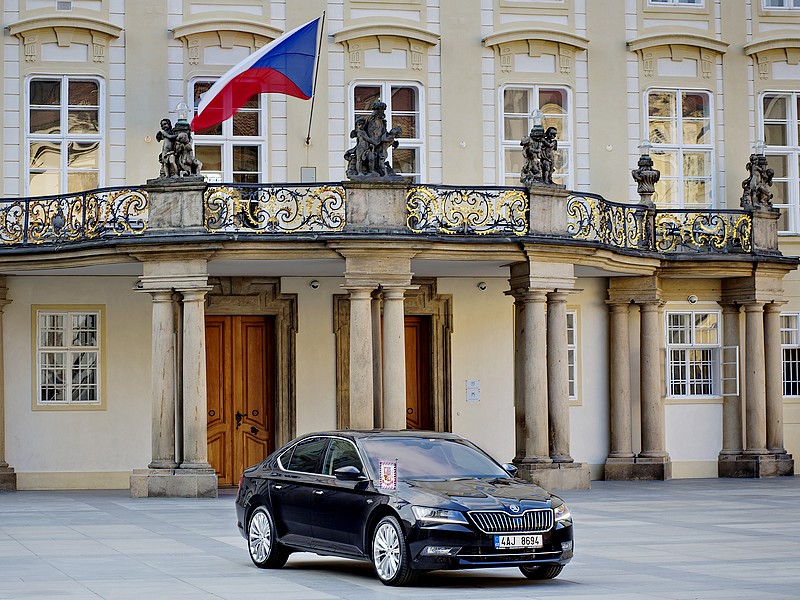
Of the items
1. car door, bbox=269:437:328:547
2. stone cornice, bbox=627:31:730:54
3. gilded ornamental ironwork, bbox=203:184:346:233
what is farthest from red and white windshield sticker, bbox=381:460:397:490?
stone cornice, bbox=627:31:730:54

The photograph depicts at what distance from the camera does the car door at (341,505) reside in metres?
13.1

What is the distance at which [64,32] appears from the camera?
85.9 ft

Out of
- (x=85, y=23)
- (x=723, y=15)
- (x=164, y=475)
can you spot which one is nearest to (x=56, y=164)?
(x=85, y=23)

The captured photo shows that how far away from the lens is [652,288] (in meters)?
27.4

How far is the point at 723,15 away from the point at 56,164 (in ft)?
42.5

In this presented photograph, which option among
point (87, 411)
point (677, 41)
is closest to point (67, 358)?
point (87, 411)

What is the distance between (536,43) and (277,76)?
19.9 ft

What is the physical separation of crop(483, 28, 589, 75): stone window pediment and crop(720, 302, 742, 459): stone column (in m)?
5.60

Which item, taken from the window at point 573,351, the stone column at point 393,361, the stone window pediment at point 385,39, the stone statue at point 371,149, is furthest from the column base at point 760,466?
the stone statue at point 371,149

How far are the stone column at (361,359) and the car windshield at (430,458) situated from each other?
8.22 metres

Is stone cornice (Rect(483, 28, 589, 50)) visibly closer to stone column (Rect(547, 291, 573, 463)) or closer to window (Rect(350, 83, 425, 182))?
window (Rect(350, 83, 425, 182))

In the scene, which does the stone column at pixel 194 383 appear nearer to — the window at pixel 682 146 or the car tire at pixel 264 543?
the car tire at pixel 264 543

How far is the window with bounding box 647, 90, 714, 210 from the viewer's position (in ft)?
93.3

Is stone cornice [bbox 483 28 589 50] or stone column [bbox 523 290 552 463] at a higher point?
stone cornice [bbox 483 28 589 50]
